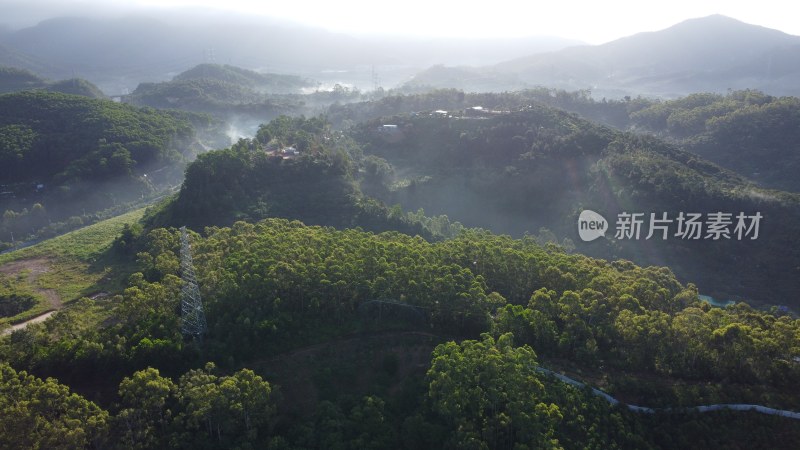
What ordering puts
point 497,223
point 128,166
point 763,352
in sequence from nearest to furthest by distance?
point 763,352, point 497,223, point 128,166

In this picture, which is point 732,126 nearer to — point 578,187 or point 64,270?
point 578,187

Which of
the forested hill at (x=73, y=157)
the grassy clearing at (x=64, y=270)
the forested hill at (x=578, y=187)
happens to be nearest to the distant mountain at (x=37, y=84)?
the forested hill at (x=73, y=157)

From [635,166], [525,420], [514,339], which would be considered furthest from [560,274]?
[635,166]

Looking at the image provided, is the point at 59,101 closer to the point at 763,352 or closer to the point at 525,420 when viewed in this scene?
the point at 525,420

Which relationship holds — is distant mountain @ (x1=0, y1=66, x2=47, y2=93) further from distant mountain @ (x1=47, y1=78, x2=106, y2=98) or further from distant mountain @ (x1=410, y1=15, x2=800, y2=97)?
distant mountain @ (x1=410, y1=15, x2=800, y2=97)

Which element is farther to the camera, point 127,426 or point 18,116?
point 18,116

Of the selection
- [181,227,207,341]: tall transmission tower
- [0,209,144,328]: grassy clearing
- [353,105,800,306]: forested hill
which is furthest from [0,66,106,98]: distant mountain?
[181,227,207,341]: tall transmission tower

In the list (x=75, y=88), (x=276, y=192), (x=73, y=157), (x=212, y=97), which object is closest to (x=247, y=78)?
(x=212, y=97)
